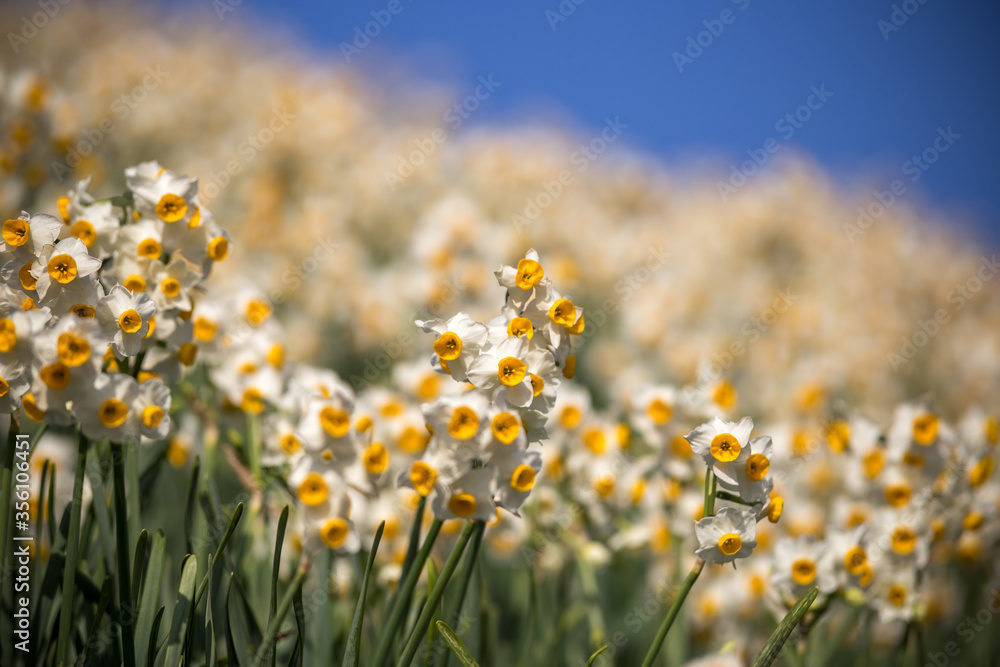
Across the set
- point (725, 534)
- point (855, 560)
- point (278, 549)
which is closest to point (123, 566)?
point (278, 549)

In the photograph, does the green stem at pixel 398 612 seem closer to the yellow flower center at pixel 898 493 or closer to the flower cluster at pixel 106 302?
the flower cluster at pixel 106 302

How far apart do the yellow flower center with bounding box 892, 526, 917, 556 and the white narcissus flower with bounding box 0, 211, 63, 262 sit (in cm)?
229

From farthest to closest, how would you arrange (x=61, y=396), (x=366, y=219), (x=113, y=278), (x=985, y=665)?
1. (x=366, y=219)
2. (x=985, y=665)
3. (x=113, y=278)
4. (x=61, y=396)

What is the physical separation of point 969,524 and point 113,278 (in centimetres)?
264

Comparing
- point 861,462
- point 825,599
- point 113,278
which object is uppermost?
point 113,278

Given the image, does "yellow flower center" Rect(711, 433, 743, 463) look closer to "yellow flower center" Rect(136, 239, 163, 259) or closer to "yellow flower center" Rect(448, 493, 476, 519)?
"yellow flower center" Rect(448, 493, 476, 519)

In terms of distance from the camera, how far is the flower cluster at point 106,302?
1.12 m

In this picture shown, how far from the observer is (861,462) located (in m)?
2.09

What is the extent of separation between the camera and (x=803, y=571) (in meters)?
1.67

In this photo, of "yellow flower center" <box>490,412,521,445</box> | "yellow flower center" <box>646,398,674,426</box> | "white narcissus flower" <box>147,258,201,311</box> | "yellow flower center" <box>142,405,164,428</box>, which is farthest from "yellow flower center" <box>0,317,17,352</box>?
"yellow flower center" <box>646,398,674,426</box>

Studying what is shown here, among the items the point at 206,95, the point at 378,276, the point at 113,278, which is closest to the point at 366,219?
the point at 378,276

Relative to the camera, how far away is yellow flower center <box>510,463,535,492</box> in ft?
3.98

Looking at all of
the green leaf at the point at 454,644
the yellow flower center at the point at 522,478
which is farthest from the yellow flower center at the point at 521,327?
the green leaf at the point at 454,644

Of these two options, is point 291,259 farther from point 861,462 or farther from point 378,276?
point 861,462
